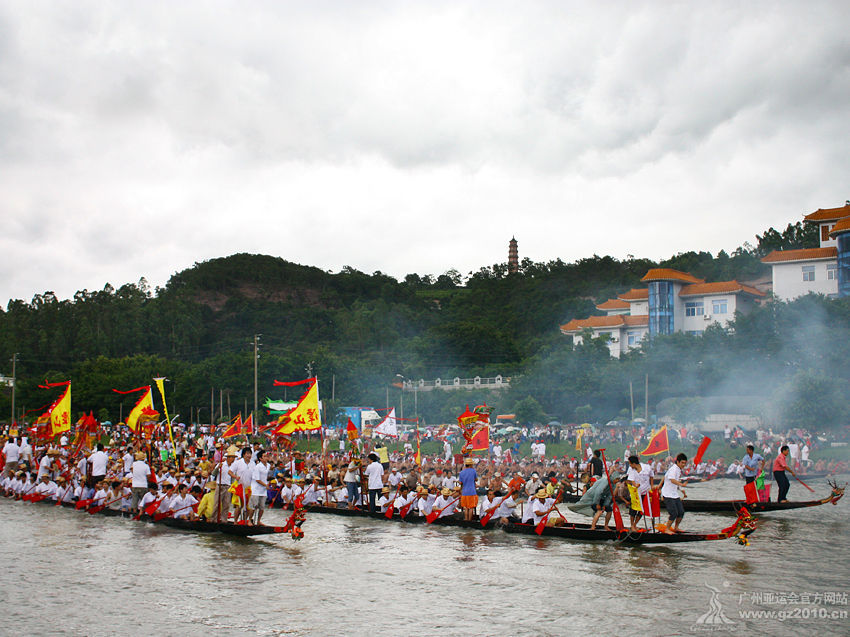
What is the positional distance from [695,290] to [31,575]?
2746 inches

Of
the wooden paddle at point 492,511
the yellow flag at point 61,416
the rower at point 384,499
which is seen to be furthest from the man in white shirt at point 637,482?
the yellow flag at point 61,416

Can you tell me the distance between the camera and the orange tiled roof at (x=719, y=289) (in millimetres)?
71750

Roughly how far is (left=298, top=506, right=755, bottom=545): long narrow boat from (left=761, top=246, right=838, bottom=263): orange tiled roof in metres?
57.8

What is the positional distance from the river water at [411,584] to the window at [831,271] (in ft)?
179

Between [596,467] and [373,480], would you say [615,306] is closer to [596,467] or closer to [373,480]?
[596,467]

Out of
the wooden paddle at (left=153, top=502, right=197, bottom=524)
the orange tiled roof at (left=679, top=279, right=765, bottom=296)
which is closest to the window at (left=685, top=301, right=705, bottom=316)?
the orange tiled roof at (left=679, top=279, right=765, bottom=296)

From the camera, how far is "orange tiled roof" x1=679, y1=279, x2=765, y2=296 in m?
71.8

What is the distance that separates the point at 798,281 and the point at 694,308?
409 inches

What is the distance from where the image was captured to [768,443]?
3722 centimetres

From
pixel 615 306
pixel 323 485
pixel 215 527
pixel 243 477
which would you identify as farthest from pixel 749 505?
pixel 615 306

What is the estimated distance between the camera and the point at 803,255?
2643 inches

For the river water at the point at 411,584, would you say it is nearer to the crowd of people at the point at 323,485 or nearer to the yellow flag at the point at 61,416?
the crowd of people at the point at 323,485

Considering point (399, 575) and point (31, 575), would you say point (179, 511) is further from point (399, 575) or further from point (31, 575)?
point (399, 575)

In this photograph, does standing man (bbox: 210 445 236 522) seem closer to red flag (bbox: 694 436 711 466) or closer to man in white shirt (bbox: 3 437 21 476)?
red flag (bbox: 694 436 711 466)
